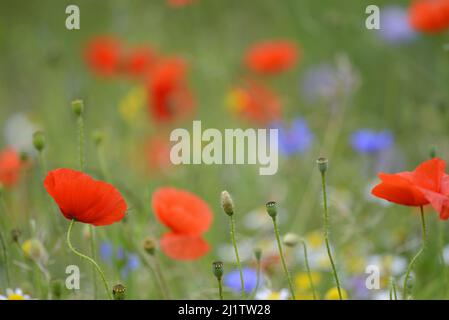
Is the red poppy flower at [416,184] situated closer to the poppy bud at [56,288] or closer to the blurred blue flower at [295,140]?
the poppy bud at [56,288]

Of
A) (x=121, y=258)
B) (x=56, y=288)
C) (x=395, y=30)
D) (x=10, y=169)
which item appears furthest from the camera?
(x=395, y=30)

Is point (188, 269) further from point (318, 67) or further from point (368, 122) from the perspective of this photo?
point (318, 67)

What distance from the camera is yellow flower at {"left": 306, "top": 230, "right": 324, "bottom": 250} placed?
5.77 ft

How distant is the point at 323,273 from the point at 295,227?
0.48 ft

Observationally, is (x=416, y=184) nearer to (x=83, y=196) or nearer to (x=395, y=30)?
(x=83, y=196)

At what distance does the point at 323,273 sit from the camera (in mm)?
1696

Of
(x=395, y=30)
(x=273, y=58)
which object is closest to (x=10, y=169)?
(x=273, y=58)

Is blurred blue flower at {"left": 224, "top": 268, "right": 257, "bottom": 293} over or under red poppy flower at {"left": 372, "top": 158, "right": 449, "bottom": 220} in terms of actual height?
under

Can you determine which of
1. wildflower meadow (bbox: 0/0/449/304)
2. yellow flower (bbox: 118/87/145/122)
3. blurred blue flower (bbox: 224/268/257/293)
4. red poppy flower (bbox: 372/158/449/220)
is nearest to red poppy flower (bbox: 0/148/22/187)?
wildflower meadow (bbox: 0/0/449/304)

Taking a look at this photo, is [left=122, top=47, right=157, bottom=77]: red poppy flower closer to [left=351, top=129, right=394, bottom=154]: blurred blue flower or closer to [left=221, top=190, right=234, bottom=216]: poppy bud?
[left=351, top=129, right=394, bottom=154]: blurred blue flower

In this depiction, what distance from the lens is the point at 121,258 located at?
143cm

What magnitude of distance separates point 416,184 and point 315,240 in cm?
84

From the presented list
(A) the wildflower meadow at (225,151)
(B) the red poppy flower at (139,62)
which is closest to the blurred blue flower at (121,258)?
(A) the wildflower meadow at (225,151)

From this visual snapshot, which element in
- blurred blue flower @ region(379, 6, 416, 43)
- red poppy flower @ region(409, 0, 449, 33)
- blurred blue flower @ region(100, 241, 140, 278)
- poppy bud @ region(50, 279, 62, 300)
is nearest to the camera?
poppy bud @ region(50, 279, 62, 300)
